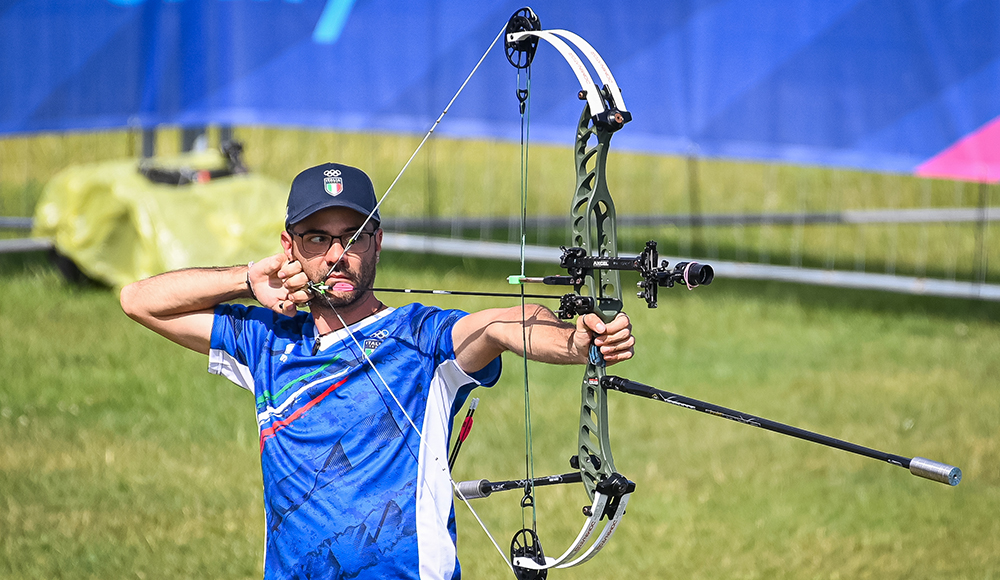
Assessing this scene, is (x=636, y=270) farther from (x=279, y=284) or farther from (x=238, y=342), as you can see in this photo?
(x=238, y=342)

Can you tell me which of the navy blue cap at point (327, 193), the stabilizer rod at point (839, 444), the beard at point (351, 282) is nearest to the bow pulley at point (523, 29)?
the navy blue cap at point (327, 193)

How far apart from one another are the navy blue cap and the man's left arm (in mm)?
441

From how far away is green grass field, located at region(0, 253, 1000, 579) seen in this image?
5828mm

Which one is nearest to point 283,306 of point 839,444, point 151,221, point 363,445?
point 363,445

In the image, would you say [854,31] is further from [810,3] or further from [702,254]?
[702,254]

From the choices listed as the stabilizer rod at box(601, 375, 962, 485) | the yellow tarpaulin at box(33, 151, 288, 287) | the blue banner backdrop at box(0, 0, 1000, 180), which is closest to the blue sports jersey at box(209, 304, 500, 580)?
the stabilizer rod at box(601, 375, 962, 485)

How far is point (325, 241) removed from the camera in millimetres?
3535

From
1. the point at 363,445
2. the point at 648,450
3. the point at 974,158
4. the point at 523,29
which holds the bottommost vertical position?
the point at 648,450

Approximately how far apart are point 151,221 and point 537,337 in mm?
7584

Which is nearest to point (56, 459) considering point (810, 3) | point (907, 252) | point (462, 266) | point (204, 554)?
point (204, 554)

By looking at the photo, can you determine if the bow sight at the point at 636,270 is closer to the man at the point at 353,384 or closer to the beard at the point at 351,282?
the man at the point at 353,384

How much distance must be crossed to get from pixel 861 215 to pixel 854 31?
2564 mm

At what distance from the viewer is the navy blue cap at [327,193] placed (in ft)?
11.3

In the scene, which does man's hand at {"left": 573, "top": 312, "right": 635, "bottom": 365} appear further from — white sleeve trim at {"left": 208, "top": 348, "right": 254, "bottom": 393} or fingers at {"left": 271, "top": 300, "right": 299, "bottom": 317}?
white sleeve trim at {"left": 208, "top": 348, "right": 254, "bottom": 393}
